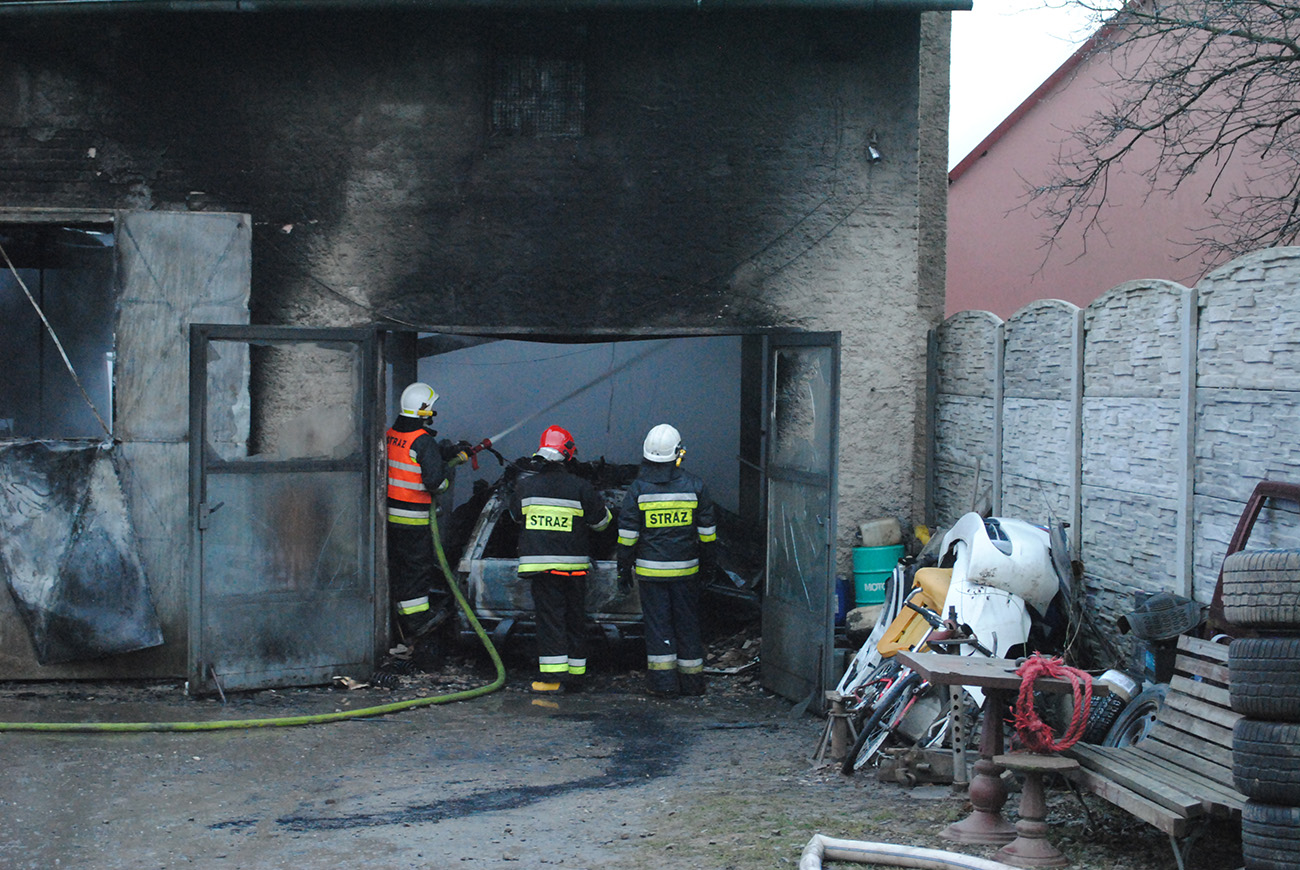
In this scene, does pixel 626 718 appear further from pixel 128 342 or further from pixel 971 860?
pixel 128 342

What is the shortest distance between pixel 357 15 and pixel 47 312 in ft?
14.9

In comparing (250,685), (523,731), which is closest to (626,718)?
(523,731)

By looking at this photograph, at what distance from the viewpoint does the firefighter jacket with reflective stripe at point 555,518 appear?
29.0 ft

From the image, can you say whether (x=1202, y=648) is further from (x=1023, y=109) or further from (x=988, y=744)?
(x=1023, y=109)

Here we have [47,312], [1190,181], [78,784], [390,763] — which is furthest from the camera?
[1190,181]

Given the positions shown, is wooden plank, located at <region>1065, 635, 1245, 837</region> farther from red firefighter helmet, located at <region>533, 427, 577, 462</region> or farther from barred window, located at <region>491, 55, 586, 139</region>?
barred window, located at <region>491, 55, 586, 139</region>

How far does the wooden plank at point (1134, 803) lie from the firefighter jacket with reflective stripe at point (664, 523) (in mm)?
4197

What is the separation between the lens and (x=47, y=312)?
11219 mm

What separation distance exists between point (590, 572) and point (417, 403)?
1.92 m

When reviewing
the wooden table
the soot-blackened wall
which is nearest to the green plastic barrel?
the soot-blackened wall

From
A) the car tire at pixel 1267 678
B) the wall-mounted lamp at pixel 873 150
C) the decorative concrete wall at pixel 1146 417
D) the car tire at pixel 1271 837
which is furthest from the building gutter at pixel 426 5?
the car tire at pixel 1271 837

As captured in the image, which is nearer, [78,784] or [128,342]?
[78,784]

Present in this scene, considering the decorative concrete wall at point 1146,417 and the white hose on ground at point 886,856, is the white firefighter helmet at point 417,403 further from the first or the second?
the white hose on ground at point 886,856

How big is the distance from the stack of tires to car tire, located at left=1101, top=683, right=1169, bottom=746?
131 centimetres
